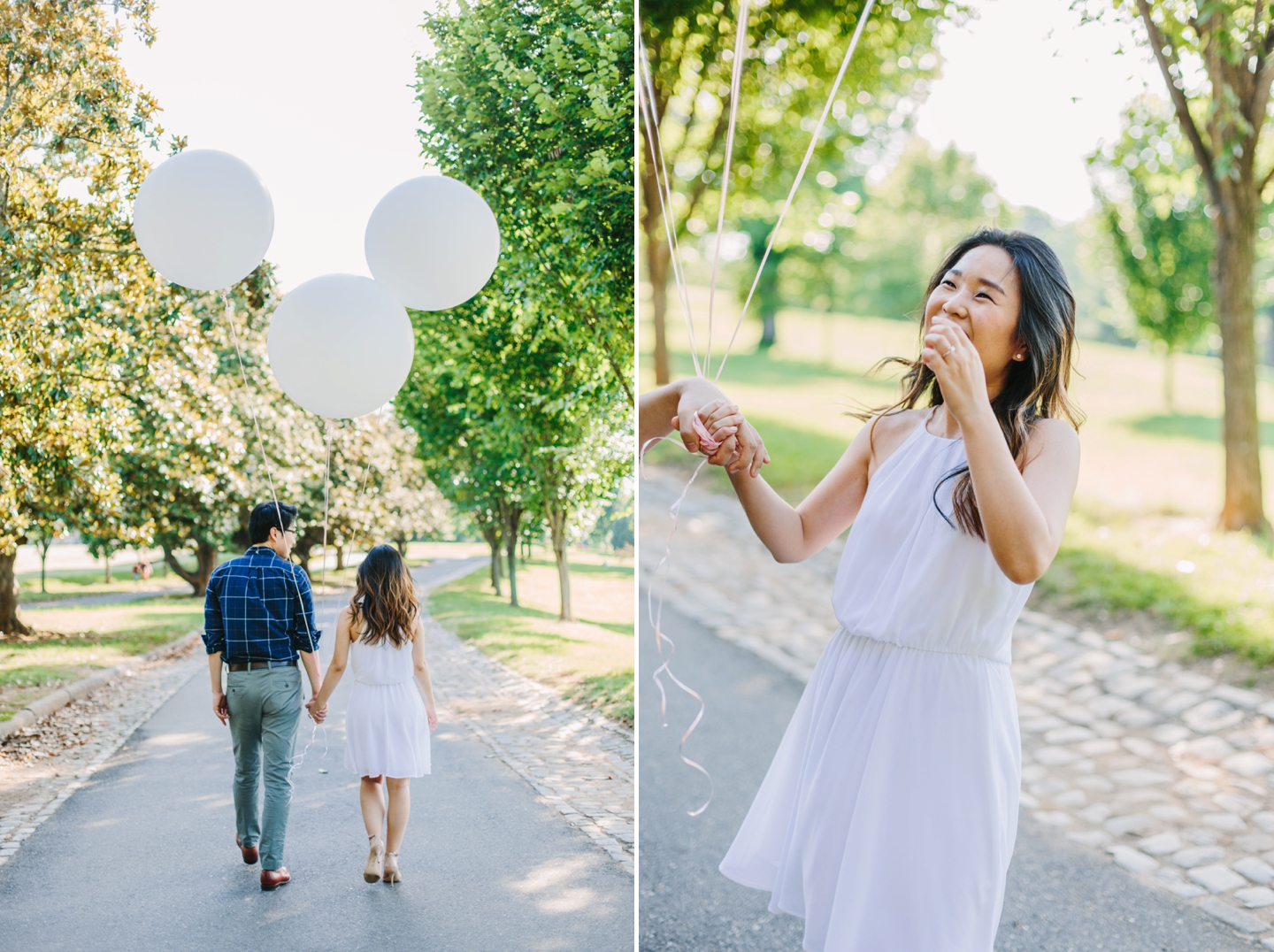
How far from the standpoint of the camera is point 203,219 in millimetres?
2369

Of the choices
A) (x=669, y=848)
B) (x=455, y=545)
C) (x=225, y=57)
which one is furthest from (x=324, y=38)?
(x=669, y=848)

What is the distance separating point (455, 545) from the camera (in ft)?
9.12

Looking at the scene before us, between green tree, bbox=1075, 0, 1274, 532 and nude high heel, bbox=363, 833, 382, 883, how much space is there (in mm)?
5616

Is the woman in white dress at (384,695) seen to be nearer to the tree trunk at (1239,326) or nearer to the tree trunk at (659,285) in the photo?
the tree trunk at (659,285)

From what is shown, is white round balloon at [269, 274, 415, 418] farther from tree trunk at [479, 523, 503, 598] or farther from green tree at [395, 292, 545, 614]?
tree trunk at [479, 523, 503, 598]

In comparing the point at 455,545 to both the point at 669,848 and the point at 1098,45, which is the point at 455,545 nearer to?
the point at 669,848

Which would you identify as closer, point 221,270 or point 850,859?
point 850,859

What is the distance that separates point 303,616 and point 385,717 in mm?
400

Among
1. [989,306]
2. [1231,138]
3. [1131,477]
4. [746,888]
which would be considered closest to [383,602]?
[989,306]

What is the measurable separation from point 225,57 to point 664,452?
9.29m

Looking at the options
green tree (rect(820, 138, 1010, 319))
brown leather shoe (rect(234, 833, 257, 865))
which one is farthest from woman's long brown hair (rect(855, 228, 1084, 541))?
green tree (rect(820, 138, 1010, 319))

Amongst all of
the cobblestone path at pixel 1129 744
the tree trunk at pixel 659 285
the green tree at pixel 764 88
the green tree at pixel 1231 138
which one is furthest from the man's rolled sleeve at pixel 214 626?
the tree trunk at pixel 659 285

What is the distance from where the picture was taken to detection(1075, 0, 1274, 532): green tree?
5570mm

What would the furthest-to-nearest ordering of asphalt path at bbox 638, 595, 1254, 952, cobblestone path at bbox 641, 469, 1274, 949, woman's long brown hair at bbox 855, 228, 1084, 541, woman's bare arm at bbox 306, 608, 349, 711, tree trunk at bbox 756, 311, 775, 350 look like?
tree trunk at bbox 756, 311, 775, 350, cobblestone path at bbox 641, 469, 1274, 949, asphalt path at bbox 638, 595, 1254, 952, woman's bare arm at bbox 306, 608, 349, 711, woman's long brown hair at bbox 855, 228, 1084, 541
